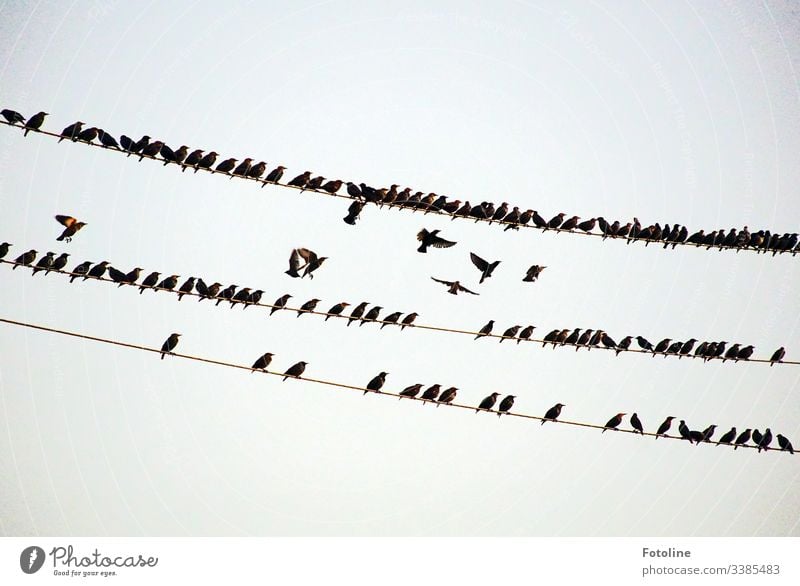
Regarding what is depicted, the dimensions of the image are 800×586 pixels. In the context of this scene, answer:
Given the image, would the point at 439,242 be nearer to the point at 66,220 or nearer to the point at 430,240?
the point at 430,240

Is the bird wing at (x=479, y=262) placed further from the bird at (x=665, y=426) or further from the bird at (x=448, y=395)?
the bird at (x=665, y=426)

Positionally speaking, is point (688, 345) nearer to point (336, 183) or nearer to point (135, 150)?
point (336, 183)

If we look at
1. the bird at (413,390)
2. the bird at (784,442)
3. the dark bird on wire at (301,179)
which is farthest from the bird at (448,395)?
the bird at (784,442)

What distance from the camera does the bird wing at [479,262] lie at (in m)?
9.08

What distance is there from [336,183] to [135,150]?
1.86m

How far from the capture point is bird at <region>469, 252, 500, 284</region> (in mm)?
9094

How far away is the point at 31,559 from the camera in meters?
8.09

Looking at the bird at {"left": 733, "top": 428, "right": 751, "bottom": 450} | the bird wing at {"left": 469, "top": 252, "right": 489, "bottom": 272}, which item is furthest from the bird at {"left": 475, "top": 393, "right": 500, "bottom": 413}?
the bird at {"left": 733, "top": 428, "right": 751, "bottom": 450}

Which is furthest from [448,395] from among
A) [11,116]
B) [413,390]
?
[11,116]

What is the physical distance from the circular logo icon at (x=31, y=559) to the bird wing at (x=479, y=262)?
16.2ft

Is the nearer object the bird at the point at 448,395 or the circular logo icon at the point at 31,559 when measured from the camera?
the circular logo icon at the point at 31,559

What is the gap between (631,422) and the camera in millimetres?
9961

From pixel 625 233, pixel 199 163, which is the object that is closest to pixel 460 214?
pixel 625 233

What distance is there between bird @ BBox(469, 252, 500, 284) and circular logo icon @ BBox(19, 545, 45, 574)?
4.91 metres
